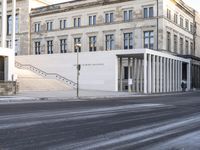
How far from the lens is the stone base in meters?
33.6

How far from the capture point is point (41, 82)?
49219 mm

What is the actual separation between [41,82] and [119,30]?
23.0 metres

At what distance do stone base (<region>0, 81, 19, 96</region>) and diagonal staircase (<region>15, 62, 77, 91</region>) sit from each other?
8.20m

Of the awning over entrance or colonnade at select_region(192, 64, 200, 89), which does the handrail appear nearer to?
the awning over entrance

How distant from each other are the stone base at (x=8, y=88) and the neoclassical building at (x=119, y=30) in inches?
865

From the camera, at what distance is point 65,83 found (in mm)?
54594

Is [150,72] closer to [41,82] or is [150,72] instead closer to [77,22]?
[41,82]

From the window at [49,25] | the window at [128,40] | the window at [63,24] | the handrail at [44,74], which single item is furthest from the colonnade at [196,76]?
the window at [49,25]

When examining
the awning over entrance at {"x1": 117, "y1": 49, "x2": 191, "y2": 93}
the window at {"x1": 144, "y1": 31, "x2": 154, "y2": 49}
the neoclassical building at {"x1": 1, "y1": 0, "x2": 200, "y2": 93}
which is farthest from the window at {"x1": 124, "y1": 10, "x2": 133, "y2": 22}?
the awning over entrance at {"x1": 117, "y1": 49, "x2": 191, "y2": 93}

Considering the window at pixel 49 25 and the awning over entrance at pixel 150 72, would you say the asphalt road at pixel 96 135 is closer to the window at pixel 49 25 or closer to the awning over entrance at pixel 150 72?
the awning over entrance at pixel 150 72

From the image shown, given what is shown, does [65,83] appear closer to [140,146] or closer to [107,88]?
[107,88]

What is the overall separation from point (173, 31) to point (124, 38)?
9.50 m

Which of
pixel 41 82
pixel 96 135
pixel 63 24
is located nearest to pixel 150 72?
pixel 41 82

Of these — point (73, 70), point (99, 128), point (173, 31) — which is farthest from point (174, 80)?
point (99, 128)
